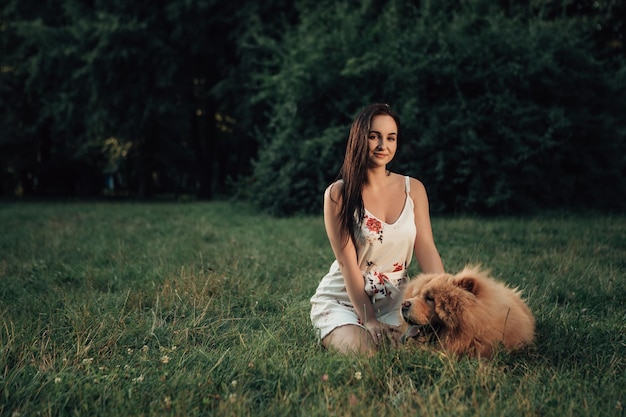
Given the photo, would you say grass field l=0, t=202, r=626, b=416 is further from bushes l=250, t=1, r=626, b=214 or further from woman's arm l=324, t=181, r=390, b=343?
bushes l=250, t=1, r=626, b=214

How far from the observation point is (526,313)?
2873 mm

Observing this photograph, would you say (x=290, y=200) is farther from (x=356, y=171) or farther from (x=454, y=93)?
(x=356, y=171)

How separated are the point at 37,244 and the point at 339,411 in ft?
20.6

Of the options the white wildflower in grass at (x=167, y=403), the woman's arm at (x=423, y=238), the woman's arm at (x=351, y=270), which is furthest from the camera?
the woman's arm at (x=423, y=238)

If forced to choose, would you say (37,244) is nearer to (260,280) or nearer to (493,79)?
(260,280)

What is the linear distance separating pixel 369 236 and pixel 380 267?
23 centimetres

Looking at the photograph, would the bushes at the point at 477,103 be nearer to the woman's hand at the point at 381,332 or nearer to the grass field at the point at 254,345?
the grass field at the point at 254,345

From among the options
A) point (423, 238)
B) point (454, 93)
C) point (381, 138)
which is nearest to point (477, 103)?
point (454, 93)

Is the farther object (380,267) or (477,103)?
(477,103)

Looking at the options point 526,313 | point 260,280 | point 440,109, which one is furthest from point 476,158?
point 526,313

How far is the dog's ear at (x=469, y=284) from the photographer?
259 cm

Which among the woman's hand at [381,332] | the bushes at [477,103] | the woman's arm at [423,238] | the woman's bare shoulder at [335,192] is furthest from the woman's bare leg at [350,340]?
the bushes at [477,103]

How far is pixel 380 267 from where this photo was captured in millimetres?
3254

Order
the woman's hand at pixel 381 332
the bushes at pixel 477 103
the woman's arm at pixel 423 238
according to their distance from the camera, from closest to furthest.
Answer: the woman's hand at pixel 381 332 → the woman's arm at pixel 423 238 → the bushes at pixel 477 103
